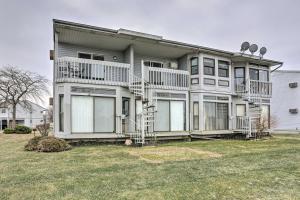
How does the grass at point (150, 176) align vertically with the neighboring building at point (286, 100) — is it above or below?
below

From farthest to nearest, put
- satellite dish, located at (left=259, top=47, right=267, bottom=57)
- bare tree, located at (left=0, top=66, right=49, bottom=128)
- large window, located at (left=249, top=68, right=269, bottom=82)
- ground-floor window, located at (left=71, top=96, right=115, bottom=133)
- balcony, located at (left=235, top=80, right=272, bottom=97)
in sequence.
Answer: bare tree, located at (left=0, top=66, right=49, bottom=128)
large window, located at (left=249, top=68, right=269, bottom=82)
satellite dish, located at (left=259, top=47, right=267, bottom=57)
balcony, located at (left=235, top=80, right=272, bottom=97)
ground-floor window, located at (left=71, top=96, right=115, bottom=133)

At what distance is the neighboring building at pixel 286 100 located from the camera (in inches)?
980

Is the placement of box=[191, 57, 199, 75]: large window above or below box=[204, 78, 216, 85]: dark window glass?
above

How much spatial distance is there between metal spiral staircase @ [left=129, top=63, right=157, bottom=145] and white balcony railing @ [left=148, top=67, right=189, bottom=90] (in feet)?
2.34

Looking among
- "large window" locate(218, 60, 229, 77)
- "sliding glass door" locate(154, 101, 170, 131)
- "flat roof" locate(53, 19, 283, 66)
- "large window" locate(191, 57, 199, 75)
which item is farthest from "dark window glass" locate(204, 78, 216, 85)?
"sliding glass door" locate(154, 101, 170, 131)

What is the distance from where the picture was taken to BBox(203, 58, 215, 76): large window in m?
16.1

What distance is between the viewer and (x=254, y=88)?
17.9 m

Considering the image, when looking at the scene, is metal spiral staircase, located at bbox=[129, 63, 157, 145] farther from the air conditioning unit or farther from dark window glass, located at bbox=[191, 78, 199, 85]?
the air conditioning unit

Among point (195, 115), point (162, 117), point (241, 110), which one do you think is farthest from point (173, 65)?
point (241, 110)

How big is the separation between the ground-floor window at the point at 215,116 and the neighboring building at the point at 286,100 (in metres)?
10.9

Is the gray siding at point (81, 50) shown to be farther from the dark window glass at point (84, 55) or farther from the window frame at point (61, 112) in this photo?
the window frame at point (61, 112)

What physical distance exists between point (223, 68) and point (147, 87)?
21.3 feet

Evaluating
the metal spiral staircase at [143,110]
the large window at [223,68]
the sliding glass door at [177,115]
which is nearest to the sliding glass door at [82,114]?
the metal spiral staircase at [143,110]

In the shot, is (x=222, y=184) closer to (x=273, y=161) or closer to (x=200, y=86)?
(x=273, y=161)
